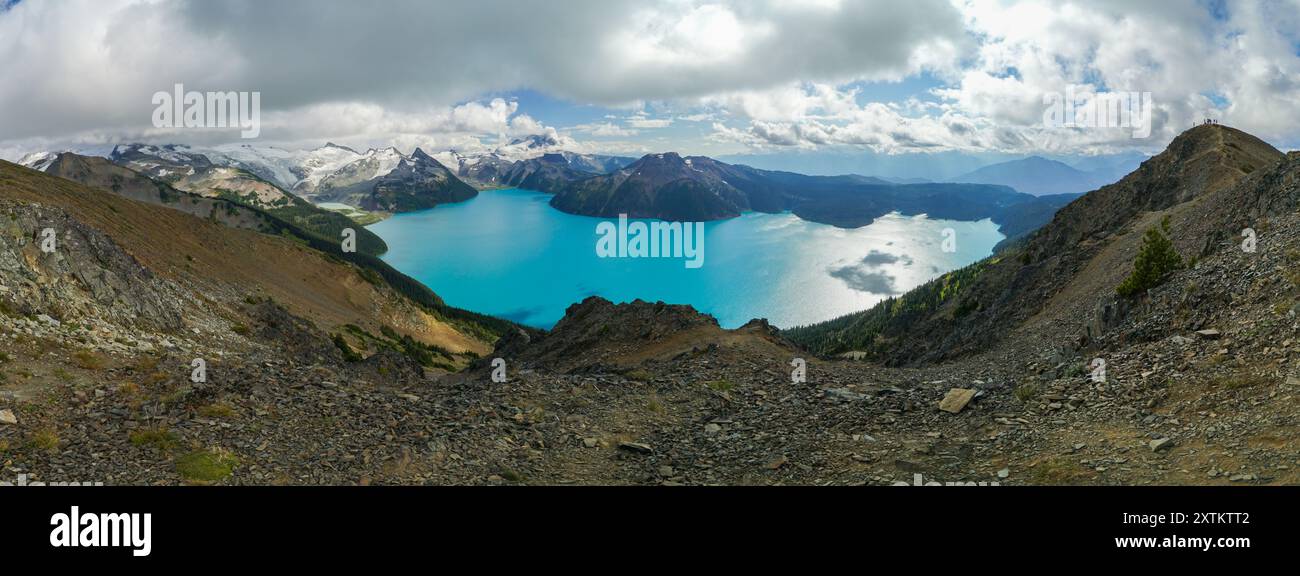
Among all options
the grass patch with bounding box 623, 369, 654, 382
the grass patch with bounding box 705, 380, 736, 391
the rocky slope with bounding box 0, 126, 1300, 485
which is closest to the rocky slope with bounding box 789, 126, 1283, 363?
the rocky slope with bounding box 0, 126, 1300, 485

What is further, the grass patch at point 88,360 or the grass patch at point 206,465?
the grass patch at point 88,360

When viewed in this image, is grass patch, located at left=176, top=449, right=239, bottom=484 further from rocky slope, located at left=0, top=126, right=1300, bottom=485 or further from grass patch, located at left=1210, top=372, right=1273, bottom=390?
grass patch, located at left=1210, top=372, right=1273, bottom=390

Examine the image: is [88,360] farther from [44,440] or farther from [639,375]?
[639,375]

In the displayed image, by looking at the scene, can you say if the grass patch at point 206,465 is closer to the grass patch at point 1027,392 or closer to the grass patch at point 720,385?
the grass patch at point 720,385

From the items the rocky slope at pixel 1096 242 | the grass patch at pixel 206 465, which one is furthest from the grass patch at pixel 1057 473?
the rocky slope at pixel 1096 242

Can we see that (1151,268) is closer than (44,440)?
No

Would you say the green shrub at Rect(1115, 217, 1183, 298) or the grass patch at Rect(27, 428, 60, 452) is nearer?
the grass patch at Rect(27, 428, 60, 452)

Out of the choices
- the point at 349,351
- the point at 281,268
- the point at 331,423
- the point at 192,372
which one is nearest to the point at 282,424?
the point at 331,423

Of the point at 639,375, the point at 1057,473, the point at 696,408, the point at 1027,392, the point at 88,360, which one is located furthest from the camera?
the point at 639,375

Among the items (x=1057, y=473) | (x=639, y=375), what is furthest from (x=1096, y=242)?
(x=1057, y=473)
